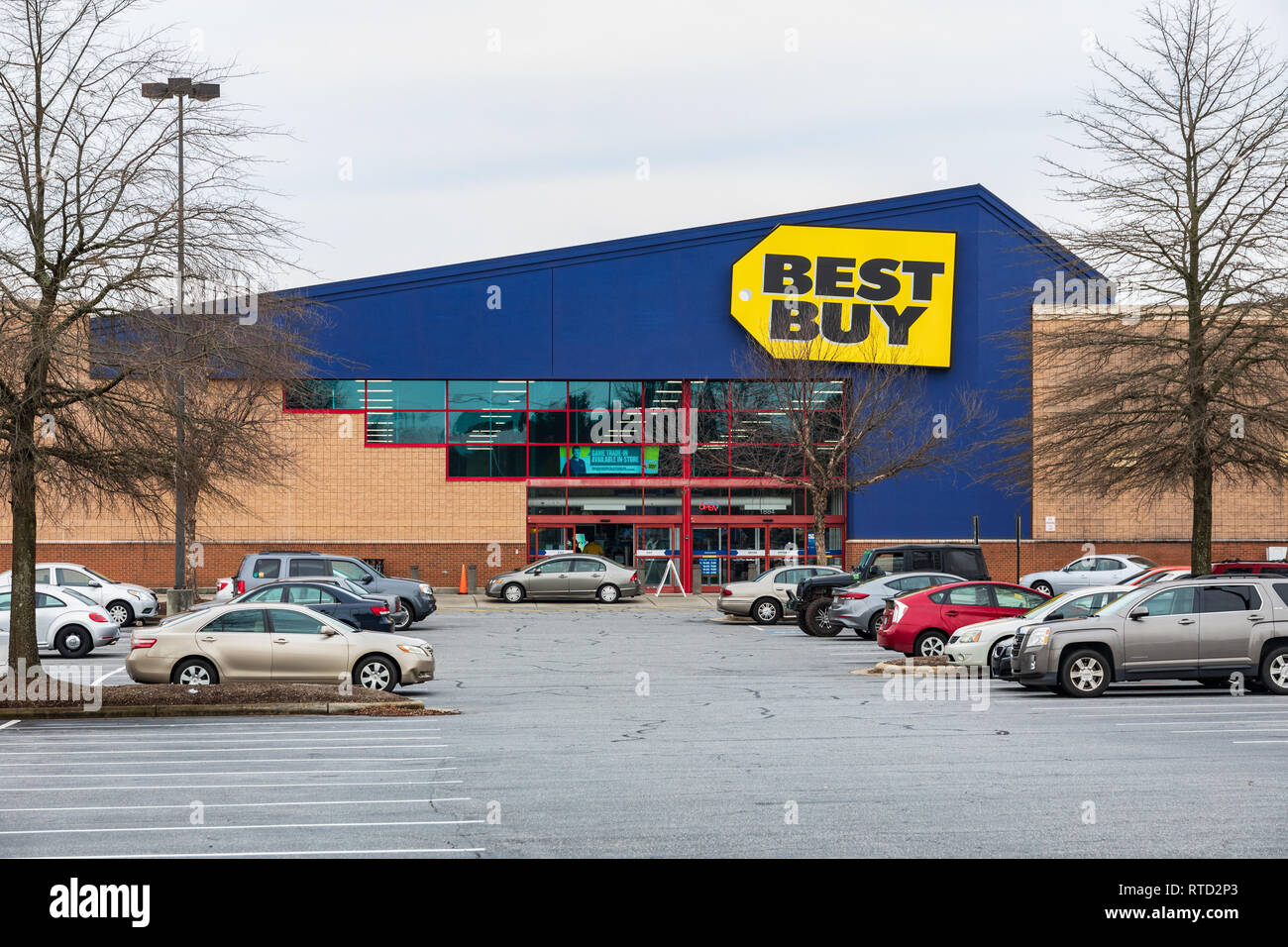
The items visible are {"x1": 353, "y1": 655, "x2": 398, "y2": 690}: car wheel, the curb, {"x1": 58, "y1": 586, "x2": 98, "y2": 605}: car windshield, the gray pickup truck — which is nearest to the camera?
the curb

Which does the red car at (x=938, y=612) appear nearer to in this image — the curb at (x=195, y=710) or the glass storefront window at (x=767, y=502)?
the curb at (x=195, y=710)

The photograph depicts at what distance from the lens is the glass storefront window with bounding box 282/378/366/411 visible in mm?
42625

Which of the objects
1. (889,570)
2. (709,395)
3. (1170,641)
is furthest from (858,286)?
(1170,641)

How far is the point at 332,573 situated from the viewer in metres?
30.2

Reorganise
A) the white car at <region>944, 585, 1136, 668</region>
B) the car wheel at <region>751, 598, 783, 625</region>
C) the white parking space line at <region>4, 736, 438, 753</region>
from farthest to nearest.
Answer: the car wheel at <region>751, 598, 783, 625</region> < the white car at <region>944, 585, 1136, 668</region> < the white parking space line at <region>4, 736, 438, 753</region>

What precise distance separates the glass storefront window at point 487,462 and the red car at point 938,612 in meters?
22.0

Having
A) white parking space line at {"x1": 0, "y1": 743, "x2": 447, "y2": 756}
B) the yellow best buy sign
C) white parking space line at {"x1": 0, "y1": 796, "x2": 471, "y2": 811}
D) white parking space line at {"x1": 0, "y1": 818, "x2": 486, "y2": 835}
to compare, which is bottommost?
white parking space line at {"x1": 0, "y1": 743, "x2": 447, "y2": 756}

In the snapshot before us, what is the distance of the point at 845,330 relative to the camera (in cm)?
4312

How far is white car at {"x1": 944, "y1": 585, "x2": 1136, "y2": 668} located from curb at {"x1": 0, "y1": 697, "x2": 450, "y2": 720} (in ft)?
27.7

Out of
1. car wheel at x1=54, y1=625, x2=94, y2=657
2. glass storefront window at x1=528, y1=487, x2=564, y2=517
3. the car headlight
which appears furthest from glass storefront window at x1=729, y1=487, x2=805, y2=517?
the car headlight

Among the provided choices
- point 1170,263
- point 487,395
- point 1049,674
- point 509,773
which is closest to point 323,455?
point 487,395

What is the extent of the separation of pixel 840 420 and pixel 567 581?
1041 centimetres

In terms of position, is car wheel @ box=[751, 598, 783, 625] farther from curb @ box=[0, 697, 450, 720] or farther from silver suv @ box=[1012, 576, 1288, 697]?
curb @ box=[0, 697, 450, 720]

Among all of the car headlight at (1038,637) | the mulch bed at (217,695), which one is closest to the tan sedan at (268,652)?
the mulch bed at (217,695)
